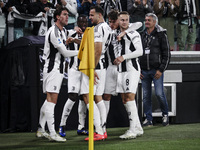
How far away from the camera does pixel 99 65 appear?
7.23m

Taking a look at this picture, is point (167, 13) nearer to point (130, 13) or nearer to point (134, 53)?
point (130, 13)

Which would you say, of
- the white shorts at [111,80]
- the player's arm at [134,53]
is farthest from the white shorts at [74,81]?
the player's arm at [134,53]

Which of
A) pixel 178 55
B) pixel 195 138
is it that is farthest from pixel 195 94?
pixel 195 138

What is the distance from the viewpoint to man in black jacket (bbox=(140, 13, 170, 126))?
9.14 metres

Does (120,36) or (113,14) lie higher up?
(113,14)

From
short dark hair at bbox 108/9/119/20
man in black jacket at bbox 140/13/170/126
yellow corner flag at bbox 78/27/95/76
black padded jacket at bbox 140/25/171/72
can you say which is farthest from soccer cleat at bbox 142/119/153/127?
yellow corner flag at bbox 78/27/95/76

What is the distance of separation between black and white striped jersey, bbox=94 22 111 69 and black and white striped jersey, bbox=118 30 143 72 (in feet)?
1.08

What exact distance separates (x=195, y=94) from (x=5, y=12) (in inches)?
181

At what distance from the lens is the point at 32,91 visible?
8.54 metres

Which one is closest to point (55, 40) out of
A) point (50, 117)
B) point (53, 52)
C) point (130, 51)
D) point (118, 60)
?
point (53, 52)

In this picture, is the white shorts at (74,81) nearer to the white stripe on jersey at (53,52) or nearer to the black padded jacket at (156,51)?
the white stripe on jersey at (53,52)

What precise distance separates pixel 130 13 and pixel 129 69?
3374mm

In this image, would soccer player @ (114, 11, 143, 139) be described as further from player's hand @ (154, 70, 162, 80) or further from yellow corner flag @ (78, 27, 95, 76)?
yellow corner flag @ (78, 27, 95, 76)

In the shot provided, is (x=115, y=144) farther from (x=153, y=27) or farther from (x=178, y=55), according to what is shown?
(x=178, y=55)
